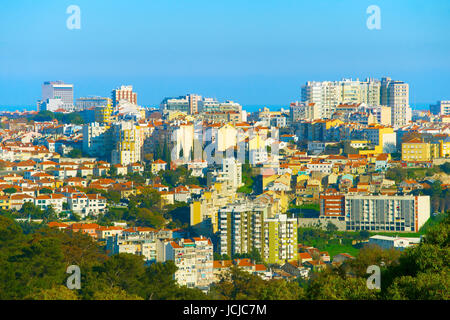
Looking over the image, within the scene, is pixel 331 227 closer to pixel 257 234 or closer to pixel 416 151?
pixel 257 234

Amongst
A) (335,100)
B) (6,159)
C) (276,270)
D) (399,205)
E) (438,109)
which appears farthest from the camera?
(438,109)

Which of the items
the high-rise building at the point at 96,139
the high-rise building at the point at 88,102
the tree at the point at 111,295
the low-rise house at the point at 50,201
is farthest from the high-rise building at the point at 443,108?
the tree at the point at 111,295

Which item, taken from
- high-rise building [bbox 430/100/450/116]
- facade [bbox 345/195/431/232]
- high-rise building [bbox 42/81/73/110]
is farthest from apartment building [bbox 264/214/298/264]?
high-rise building [bbox 42/81/73/110]

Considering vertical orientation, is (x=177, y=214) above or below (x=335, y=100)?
below

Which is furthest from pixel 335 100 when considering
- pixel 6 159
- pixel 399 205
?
pixel 399 205

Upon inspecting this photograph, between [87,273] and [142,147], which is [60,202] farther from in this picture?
[87,273]

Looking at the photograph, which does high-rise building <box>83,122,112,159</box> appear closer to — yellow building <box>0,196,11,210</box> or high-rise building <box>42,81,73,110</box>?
yellow building <box>0,196,11,210</box>

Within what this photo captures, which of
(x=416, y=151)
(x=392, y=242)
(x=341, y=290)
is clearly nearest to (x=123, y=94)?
(x=416, y=151)
